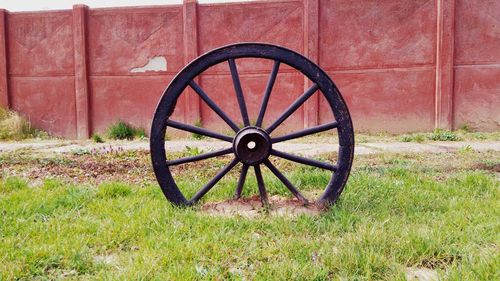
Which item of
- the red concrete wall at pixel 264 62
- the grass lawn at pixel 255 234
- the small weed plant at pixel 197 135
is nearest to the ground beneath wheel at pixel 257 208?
the grass lawn at pixel 255 234

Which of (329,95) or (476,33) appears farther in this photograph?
(476,33)

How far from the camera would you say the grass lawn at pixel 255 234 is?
1.95m

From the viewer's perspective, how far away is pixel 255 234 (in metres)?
2.45

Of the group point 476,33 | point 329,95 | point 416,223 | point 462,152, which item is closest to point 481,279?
point 416,223

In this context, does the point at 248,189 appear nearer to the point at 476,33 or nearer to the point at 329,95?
the point at 329,95

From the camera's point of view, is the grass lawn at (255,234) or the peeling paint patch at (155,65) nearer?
the grass lawn at (255,234)

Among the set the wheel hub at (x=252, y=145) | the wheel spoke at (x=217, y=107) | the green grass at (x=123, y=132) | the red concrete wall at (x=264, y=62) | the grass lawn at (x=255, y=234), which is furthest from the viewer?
the green grass at (x=123, y=132)

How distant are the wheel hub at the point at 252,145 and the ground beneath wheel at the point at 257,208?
0.35m

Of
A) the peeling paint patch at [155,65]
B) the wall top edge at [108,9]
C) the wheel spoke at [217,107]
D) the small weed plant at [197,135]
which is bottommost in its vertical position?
the small weed plant at [197,135]

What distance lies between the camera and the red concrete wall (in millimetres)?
8992

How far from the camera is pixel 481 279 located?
1.77 metres

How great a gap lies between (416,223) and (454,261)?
1.97 ft

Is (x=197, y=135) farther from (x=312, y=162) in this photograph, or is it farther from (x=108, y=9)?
(x=312, y=162)

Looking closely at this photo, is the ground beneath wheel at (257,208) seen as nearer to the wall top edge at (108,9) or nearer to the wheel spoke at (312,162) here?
the wheel spoke at (312,162)
